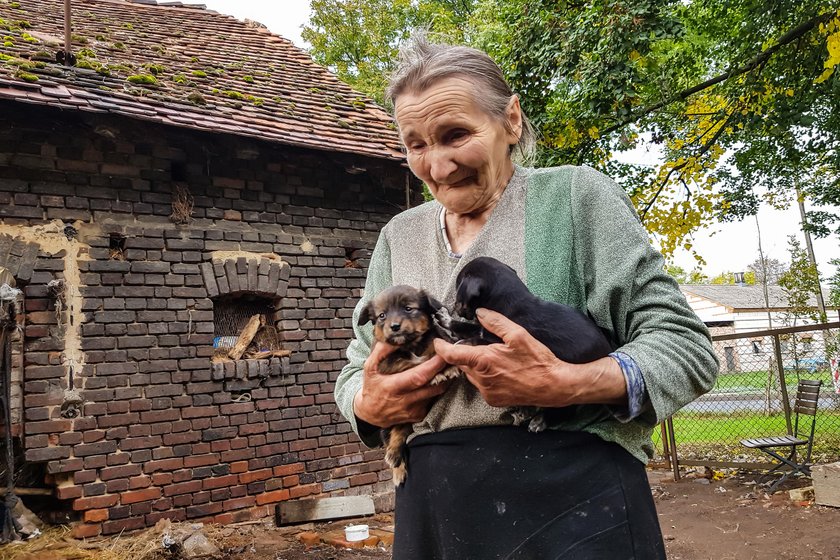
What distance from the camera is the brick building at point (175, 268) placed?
22.2 feet

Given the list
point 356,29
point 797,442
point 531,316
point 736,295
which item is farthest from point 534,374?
point 736,295

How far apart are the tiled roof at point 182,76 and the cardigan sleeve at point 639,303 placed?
6289 mm

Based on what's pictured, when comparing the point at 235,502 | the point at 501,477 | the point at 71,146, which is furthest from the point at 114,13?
the point at 501,477

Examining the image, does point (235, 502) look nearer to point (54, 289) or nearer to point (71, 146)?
point (54, 289)

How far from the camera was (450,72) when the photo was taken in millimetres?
1749

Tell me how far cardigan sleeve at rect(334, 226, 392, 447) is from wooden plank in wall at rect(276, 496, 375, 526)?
256 inches

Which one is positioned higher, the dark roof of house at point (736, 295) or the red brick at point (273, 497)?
the dark roof of house at point (736, 295)

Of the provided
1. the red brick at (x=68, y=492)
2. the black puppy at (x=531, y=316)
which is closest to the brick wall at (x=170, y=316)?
the red brick at (x=68, y=492)

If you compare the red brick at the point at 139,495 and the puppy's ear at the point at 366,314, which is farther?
the red brick at the point at 139,495

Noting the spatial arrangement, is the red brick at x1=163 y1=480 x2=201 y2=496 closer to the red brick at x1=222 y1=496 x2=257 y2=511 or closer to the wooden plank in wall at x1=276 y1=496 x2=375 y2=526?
the red brick at x1=222 y1=496 x2=257 y2=511

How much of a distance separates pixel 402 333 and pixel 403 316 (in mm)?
48

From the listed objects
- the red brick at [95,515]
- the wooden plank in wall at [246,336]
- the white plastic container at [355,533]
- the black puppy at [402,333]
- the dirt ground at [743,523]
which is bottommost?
the dirt ground at [743,523]

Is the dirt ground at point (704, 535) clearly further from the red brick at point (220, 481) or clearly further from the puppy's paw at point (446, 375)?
the puppy's paw at point (446, 375)

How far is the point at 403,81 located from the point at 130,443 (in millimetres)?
6520
